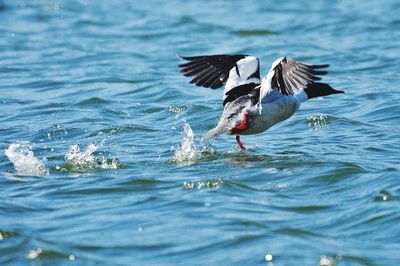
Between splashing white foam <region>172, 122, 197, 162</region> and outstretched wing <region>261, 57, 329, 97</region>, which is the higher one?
outstretched wing <region>261, 57, 329, 97</region>

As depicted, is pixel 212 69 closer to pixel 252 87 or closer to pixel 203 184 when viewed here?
pixel 252 87

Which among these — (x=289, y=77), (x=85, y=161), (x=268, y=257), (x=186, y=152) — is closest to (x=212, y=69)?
(x=186, y=152)

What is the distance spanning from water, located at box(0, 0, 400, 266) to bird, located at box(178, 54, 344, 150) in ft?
1.01

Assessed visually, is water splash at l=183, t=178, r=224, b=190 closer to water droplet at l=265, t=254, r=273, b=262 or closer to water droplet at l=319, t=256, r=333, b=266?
water droplet at l=265, t=254, r=273, b=262

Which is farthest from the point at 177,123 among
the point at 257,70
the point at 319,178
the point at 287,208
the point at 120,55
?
the point at 120,55

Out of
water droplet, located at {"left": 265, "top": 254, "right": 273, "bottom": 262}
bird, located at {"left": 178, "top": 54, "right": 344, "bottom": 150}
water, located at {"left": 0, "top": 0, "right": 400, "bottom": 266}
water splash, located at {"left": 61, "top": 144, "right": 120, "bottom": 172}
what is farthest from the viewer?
water splash, located at {"left": 61, "top": 144, "right": 120, "bottom": 172}

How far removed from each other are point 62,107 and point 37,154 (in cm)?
273

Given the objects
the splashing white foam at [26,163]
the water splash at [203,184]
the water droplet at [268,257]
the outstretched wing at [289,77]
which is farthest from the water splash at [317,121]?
the water droplet at [268,257]

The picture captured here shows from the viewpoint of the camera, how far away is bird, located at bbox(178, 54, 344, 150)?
8172 millimetres

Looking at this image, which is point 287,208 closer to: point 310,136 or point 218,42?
point 310,136

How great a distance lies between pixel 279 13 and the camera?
758 inches

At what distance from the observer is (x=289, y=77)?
8.19 m

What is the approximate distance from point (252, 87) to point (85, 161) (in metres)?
1.94

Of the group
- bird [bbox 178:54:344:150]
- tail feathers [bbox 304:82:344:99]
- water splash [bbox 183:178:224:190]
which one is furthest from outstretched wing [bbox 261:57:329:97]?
tail feathers [bbox 304:82:344:99]
